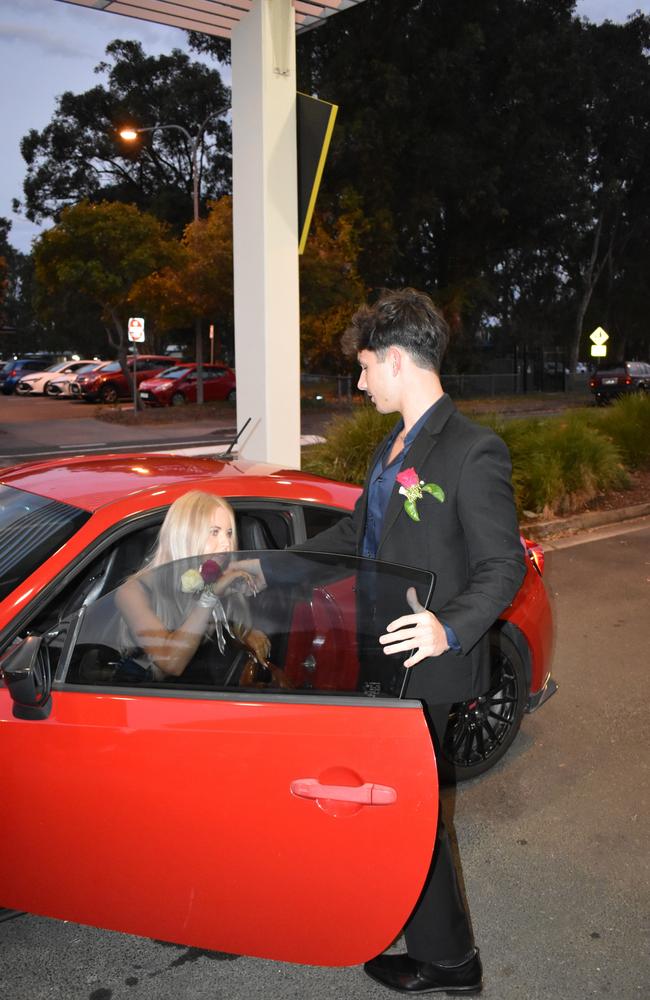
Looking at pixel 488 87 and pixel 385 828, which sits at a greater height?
pixel 488 87

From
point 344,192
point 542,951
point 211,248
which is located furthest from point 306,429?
point 542,951

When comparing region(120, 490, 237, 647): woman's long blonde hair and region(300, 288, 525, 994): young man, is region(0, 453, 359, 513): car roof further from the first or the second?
region(300, 288, 525, 994): young man

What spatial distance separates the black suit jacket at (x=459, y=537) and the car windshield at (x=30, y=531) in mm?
1226

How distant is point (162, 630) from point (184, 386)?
28990 millimetres

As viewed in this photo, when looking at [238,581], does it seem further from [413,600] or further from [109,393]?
[109,393]

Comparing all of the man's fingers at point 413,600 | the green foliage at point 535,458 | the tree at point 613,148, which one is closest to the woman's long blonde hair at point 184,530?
the man's fingers at point 413,600

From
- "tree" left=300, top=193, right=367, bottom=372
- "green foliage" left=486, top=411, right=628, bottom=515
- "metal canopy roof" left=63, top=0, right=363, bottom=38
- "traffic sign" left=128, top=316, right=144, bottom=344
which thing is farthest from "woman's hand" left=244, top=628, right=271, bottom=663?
"tree" left=300, top=193, right=367, bottom=372

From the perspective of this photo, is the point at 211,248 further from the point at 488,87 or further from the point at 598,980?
the point at 598,980

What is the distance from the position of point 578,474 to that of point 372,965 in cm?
878

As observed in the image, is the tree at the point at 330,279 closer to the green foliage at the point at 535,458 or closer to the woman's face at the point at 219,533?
the green foliage at the point at 535,458

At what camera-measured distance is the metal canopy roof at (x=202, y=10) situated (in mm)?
7137

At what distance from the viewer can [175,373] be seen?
3139 cm

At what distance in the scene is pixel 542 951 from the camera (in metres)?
2.99

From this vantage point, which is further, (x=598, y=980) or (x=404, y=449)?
(x=598, y=980)
